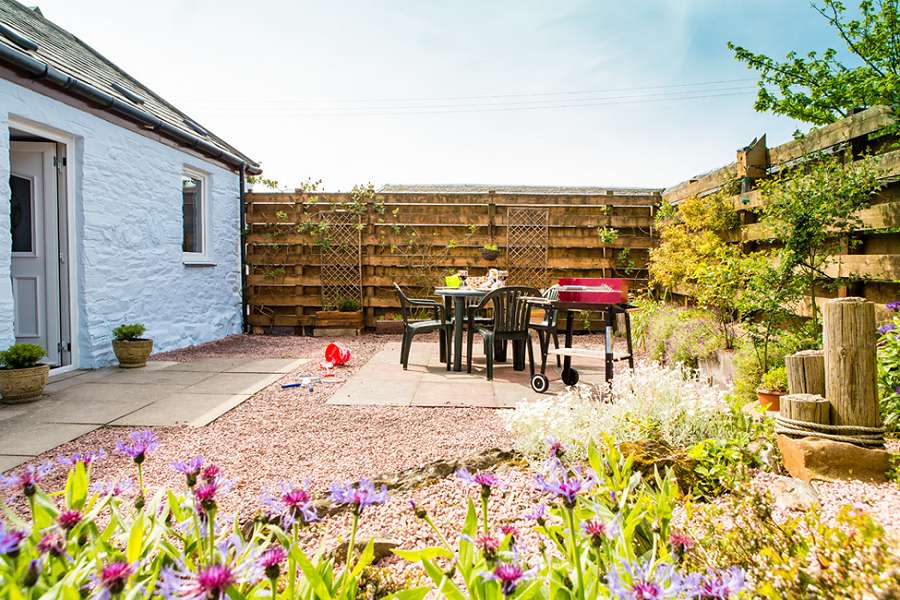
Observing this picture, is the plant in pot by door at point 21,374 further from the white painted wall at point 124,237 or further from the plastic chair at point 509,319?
the plastic chair at point 509,319

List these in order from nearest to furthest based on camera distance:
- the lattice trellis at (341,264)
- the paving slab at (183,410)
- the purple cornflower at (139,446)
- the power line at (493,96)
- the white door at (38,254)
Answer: the purple cornflower at (139,446) → the paving slab at (183,410) → the white door at (38,254) → the lattice trellis at (341,264) → the power line at (493,96)

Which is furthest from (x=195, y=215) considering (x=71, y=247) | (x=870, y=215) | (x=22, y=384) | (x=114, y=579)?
(x=114, y=579)

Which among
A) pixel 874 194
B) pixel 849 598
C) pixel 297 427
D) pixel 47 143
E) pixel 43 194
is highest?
pixel 47 143

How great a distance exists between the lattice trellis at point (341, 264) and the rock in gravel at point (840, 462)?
7181 millimetres

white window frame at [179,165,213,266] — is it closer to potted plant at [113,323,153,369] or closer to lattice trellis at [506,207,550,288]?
potted plant at [113,323,153,369]

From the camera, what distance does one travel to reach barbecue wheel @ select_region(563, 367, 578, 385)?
4.65 meters

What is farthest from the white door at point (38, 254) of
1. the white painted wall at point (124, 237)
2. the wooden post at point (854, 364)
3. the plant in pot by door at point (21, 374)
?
the wooden post at point (854, 364)

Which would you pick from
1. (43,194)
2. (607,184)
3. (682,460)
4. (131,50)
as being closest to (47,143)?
(43,194)

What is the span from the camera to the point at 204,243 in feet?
26.8

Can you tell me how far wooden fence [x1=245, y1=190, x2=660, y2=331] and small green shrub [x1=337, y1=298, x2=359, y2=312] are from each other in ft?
0.43

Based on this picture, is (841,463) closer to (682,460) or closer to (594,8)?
(682,460)

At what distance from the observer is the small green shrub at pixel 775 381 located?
342 centimetres

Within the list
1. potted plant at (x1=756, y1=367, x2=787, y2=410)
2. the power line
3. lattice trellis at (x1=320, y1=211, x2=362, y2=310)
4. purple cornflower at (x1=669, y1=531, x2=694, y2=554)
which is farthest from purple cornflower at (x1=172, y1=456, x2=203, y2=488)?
the power line

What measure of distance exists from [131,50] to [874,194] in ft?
30.9
